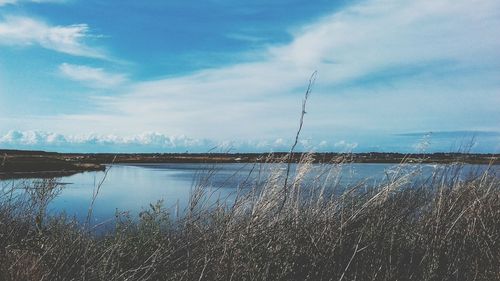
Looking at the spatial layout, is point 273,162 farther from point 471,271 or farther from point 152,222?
point 471,271

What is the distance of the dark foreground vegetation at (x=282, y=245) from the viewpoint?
5181 mm

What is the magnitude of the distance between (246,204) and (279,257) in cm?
99

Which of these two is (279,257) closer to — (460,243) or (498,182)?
(460,243)

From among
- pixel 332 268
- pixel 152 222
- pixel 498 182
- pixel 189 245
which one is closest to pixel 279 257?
pixel 332 268

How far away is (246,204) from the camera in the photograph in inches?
254

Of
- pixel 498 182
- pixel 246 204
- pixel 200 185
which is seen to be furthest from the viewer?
pixel 498 182

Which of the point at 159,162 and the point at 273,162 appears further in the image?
the point at 159,162

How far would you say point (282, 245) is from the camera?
587 cm

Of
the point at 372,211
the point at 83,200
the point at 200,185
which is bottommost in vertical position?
the point at 83,200

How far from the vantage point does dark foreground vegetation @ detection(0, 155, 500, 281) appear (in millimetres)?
5181

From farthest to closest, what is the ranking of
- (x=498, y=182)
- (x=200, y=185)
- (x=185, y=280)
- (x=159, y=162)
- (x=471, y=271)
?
(x=159, y=162) → (x=498, y=182) → (x=471, y=271) → (x=200, y=185) → (x=185, y=280)

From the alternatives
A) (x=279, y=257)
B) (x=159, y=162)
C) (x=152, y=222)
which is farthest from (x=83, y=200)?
(x=159, y=162)

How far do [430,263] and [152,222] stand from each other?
381 cm

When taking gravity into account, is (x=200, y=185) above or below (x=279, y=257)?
above
